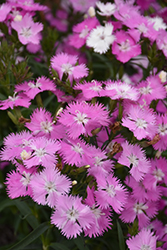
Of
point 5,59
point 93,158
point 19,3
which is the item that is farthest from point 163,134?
point 19,3

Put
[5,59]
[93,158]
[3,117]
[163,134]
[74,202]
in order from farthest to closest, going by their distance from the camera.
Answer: [3,117] → [5,59] → [163,134] → [93,158] → [74,202]

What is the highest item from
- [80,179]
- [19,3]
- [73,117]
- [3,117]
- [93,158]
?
[19,3]

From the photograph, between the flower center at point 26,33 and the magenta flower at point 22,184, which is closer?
the magenta flower at point 22,184

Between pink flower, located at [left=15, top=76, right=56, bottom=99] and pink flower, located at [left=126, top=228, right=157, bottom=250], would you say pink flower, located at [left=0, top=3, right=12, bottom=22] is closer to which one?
pink flower, located at [left=15, top=76, right=56, bottom=99]

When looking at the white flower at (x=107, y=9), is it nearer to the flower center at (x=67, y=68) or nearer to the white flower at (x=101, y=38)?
the white flower at (x=101, y=38)

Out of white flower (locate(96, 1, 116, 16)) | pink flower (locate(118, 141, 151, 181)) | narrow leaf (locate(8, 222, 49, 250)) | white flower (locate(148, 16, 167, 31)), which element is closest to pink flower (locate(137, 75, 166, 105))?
pink flower (locate(118, 141, 151, 181))

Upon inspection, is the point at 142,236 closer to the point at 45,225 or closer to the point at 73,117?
the point at 45,225

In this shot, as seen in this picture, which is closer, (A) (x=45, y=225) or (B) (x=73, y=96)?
(A) (x=45, y=225)

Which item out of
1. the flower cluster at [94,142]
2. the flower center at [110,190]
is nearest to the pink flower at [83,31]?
the flower cluster at [94,142]
